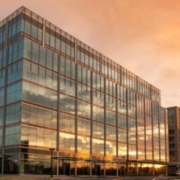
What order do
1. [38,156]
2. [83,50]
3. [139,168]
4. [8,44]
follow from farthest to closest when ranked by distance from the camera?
[139,168], [83,50], [8,44], [38,156]

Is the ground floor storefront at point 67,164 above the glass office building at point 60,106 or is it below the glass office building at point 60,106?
below

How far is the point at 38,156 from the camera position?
70750mm

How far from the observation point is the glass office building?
70438 millimetres

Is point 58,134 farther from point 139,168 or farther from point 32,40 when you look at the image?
point 139,168

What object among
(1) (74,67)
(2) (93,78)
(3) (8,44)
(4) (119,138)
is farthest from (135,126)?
(3) (8,44)

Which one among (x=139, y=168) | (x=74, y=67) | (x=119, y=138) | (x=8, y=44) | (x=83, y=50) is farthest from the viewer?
(x=139, y=168)

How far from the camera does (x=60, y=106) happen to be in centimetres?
7838

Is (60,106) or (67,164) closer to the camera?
(67,164)

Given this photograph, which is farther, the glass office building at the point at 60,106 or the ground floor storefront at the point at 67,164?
the glass office building at the point at 60,106

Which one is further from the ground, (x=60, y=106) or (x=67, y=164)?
(x=60, y=106)

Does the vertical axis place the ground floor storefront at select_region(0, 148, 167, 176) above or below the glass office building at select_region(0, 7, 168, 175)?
below

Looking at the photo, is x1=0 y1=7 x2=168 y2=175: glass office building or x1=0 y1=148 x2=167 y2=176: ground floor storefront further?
x1=0 y1=7 x2=168 y2=175: glass office building

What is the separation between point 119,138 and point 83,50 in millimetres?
27455

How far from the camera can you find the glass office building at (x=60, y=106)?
231 ft
